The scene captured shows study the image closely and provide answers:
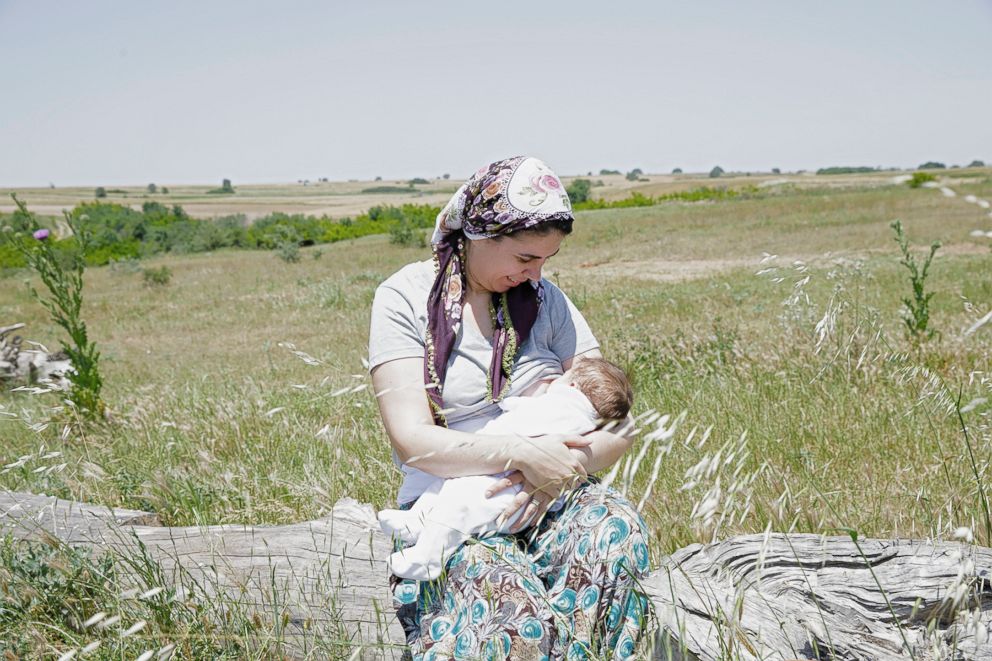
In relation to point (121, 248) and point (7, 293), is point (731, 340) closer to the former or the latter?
point (7, 293)

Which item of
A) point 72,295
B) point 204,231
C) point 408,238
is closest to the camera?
point 72,295

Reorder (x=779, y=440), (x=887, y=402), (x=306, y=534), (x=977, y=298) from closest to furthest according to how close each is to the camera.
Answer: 1. (x=306, y=534)
2. (x=779, y=440)
3. (x=887, y=402)
4. (x=977, y=298)

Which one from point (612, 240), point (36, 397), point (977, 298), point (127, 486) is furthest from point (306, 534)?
point (612, 240)

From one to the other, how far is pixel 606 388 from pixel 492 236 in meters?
0.60

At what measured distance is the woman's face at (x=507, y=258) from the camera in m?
2.30

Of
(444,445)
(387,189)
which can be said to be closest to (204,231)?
(444,445)

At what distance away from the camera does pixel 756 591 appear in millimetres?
1872

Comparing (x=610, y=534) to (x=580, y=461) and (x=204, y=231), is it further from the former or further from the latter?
(x=204, y=231)

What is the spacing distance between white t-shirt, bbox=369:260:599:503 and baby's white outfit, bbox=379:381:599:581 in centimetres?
12

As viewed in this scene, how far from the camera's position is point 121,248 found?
3453 cm

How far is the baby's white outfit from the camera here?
6.71 ft

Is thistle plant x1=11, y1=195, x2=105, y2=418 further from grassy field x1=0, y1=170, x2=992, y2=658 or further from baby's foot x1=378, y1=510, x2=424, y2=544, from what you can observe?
baby's foot x1=378, y1=510, x2=424, y2=544

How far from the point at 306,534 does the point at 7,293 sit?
23511mm

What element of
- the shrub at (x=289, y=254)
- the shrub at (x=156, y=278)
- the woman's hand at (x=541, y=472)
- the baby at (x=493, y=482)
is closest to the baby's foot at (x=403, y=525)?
the baby at (x=493, y=482)
